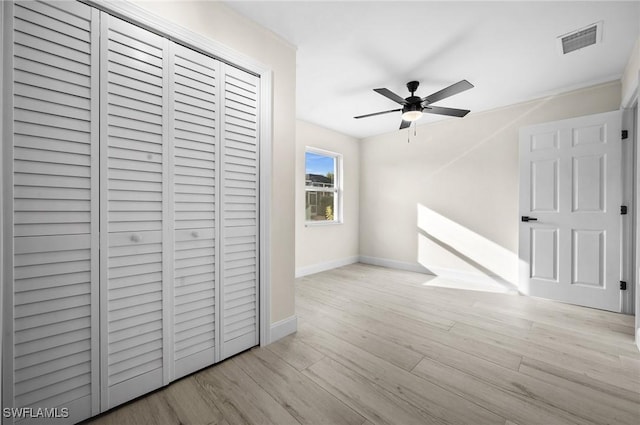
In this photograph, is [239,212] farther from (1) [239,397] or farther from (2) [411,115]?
(2) [411,115]

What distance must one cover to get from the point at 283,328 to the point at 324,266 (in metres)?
2.41

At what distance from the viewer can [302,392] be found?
1.54m

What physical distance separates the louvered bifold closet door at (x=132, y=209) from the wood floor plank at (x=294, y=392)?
1.89 ft

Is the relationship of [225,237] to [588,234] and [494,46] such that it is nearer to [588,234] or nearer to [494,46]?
[494,46]

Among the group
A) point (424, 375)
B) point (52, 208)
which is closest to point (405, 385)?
point (424, 375)

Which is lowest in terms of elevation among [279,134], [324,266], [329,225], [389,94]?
[324,266]

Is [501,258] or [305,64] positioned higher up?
[305,64]

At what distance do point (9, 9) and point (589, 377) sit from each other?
3.77 meters

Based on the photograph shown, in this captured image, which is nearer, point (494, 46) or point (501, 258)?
point (494, 46)

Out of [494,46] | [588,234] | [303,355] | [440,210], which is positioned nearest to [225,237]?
[303,355]

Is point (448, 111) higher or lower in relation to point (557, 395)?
higher

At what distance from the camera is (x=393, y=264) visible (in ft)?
15.7

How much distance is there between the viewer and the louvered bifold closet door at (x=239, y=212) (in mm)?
1852

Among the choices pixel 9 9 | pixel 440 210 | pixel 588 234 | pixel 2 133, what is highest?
pixel 9 9
